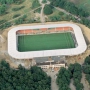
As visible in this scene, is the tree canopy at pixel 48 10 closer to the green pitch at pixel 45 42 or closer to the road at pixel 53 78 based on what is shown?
the green pitch at pixel 45 42

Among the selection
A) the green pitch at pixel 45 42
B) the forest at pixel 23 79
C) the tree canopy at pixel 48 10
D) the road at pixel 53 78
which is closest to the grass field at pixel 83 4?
the tree canopy at pixel 48 10

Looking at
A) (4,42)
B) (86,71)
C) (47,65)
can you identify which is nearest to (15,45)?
(4,42)

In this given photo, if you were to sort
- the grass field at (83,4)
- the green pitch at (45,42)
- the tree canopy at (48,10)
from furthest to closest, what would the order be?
the grass field at (83,4), the tree canopy at (48,10), the green pitch at (45,42)

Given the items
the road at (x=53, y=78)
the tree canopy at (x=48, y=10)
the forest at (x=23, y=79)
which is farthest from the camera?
the tree canopy at (x=48, y=10)

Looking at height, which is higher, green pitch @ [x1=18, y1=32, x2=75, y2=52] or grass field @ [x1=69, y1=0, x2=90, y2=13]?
grass field @ [x1=69, y1=0, x2=90, y2=13]

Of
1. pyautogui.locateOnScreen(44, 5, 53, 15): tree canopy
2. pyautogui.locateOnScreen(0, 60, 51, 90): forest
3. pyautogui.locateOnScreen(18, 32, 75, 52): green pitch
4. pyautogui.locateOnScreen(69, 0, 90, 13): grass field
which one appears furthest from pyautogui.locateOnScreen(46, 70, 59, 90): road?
pyautogui.locateOnScreen(69, 0, 90, 13): grass field

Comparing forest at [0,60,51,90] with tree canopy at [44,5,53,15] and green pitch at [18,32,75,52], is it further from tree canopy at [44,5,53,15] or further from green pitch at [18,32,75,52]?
tree canopy at [44,5,53,15]

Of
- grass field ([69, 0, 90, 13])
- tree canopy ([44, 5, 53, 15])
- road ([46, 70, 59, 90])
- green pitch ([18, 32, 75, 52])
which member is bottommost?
road ([46, 70, 59, 90])

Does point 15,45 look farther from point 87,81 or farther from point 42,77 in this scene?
point 87,81
